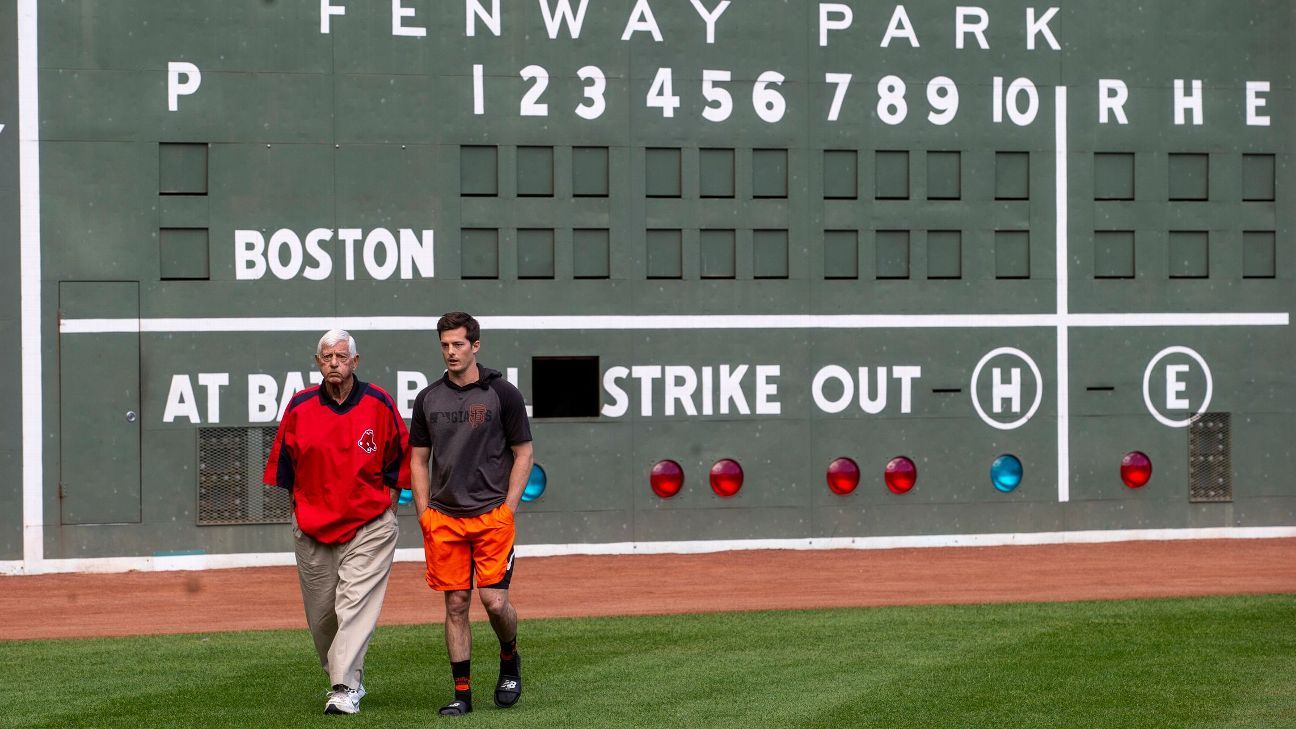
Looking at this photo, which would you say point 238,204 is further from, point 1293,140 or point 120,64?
point 1293,140

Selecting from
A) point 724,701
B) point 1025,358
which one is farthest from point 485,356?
point 724,701

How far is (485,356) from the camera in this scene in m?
15.6

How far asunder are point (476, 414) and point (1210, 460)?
10359 mm

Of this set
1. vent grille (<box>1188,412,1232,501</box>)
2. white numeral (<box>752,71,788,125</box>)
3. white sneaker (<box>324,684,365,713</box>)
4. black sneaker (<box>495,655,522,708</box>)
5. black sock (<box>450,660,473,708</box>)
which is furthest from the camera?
vent grille (<box>1188,412,1232,501</box>)

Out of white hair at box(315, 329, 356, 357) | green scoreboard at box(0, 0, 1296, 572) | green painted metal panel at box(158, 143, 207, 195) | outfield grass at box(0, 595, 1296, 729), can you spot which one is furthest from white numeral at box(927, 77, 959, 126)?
white hair at box(315, 329, 356, 357)

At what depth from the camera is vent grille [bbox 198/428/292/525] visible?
15281 mm

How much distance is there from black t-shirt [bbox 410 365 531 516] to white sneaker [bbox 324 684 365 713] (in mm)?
931

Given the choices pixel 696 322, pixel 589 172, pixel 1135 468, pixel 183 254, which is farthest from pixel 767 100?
pixel 183 254

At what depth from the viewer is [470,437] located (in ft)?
27.7

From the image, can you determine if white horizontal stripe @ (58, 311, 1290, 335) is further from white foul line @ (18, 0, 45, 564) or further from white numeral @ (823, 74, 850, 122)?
white numeral @ (823, 74, 850, 122)

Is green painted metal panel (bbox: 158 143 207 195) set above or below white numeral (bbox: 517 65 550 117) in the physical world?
below

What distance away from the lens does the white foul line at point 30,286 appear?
1497 centimetres

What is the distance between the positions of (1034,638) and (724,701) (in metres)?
2.96

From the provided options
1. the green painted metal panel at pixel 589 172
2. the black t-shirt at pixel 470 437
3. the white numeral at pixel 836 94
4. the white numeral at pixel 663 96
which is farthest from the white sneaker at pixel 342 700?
the white numeral at pixel 836 94
